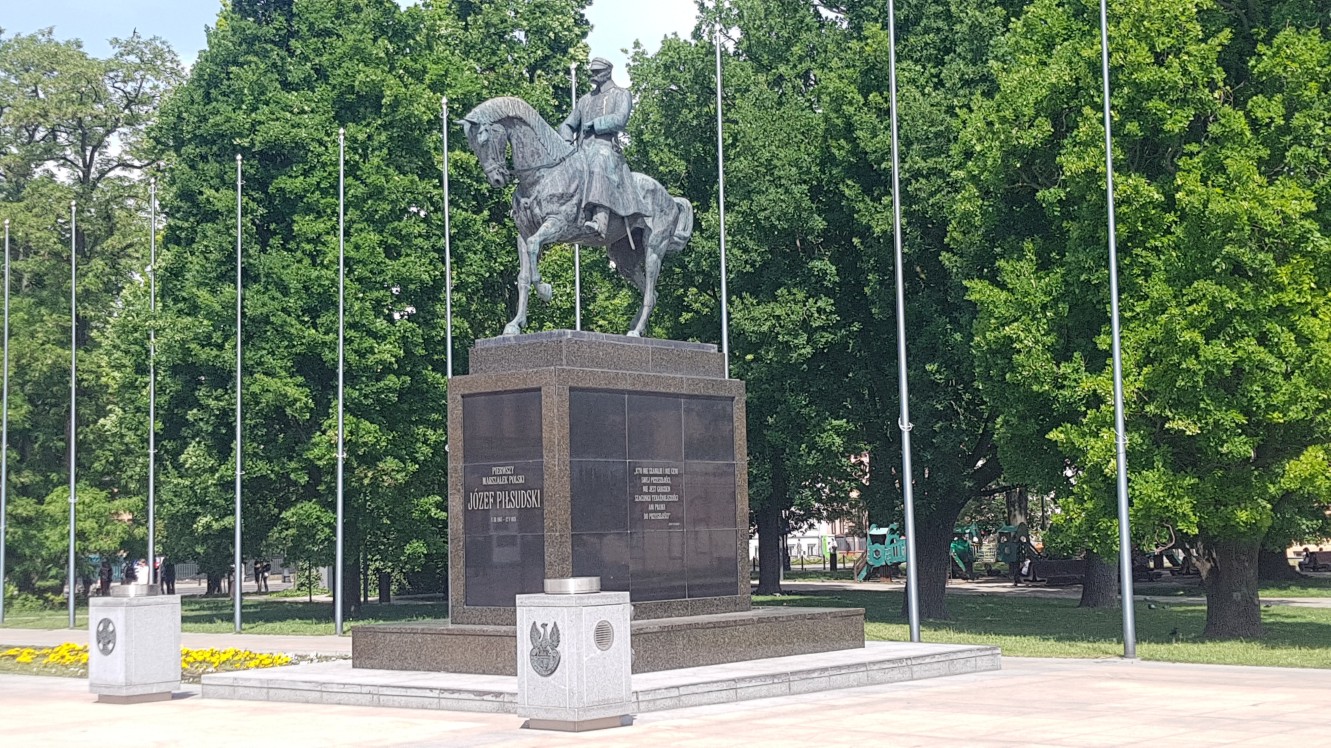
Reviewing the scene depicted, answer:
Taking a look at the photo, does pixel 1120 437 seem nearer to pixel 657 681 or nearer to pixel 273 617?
pixel 657 681

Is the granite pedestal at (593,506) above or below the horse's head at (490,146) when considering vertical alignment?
below

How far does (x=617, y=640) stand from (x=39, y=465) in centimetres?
4378

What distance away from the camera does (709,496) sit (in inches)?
899

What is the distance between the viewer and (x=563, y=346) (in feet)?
70.7

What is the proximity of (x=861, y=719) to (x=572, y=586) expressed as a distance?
3552 mm

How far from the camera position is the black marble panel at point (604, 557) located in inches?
821

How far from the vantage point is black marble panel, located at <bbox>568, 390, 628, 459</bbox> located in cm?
2108

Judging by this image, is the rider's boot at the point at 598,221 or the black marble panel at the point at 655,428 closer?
the black marble panel at the point at 655,428

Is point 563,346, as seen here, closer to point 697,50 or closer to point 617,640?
point 617,640

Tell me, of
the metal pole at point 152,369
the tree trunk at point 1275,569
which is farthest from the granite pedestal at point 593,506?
the tree trunk at point 1275,569

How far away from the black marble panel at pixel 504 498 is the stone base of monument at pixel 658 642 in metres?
1.44

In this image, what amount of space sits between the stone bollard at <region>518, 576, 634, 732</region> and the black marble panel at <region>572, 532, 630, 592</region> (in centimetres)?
415

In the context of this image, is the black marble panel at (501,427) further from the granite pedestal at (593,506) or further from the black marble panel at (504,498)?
the black marble panel at (504,498)

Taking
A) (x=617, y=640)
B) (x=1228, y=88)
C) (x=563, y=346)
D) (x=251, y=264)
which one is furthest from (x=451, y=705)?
(x=251, y=264)
